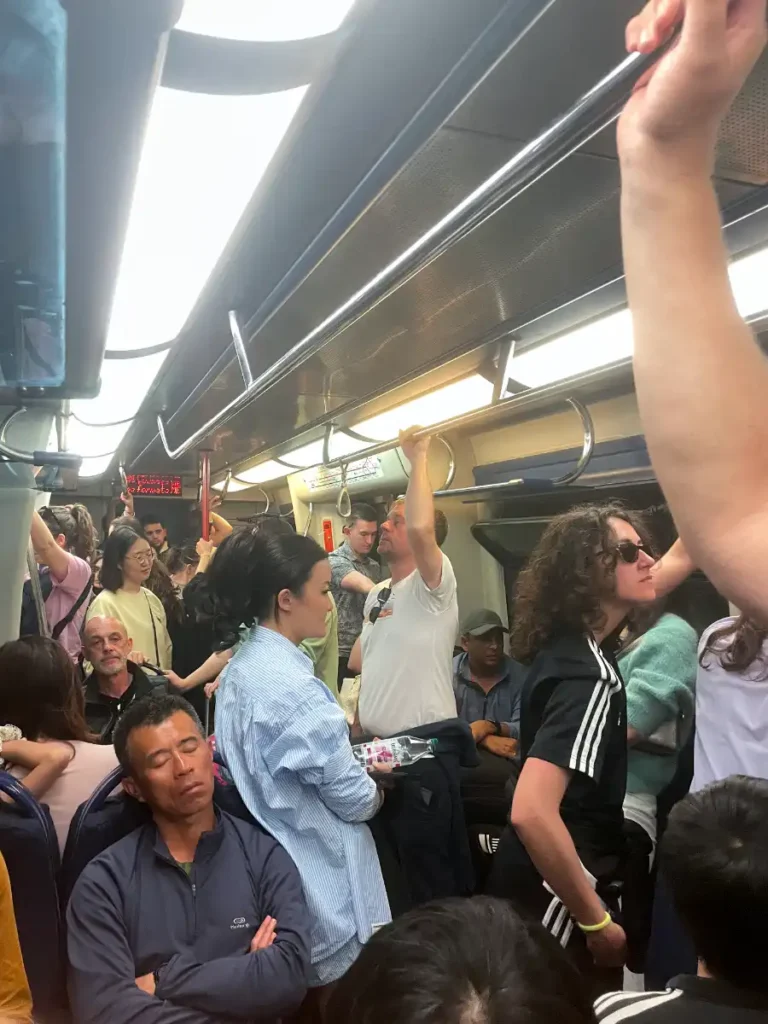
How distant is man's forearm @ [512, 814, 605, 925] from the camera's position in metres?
1.51

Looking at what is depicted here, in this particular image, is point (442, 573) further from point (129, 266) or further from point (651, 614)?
point (129, 266)

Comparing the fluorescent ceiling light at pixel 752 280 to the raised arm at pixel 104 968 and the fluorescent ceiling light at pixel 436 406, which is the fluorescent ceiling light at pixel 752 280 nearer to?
the fluorescent ceiling light at pixel 436 406

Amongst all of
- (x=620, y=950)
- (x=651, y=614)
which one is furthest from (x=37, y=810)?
(x=651, y=614)

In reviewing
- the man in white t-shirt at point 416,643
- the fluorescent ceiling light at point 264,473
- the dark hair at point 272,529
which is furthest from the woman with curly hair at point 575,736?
the fluorescent ceiling light at point 264,473

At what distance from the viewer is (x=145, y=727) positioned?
1.78m

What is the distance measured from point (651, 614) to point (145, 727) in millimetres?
1813

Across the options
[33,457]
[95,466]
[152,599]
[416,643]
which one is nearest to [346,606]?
[152,599]

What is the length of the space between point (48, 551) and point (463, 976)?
2.85 m

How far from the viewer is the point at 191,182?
122cm

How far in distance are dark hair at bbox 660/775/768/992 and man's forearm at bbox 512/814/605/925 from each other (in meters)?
0.25

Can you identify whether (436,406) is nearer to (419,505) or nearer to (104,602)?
(419,505)

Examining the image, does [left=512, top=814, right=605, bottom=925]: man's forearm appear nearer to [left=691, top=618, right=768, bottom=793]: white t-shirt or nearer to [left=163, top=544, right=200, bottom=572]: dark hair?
[left=691, top=618, right=768, bottom=793]: white t-shirt

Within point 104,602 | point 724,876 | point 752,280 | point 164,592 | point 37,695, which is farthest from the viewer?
point 164,592

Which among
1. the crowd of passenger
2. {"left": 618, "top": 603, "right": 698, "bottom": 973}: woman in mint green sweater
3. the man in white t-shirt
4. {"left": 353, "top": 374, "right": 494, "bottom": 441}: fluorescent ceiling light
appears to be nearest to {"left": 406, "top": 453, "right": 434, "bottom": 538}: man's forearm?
the man in white t-shirt
